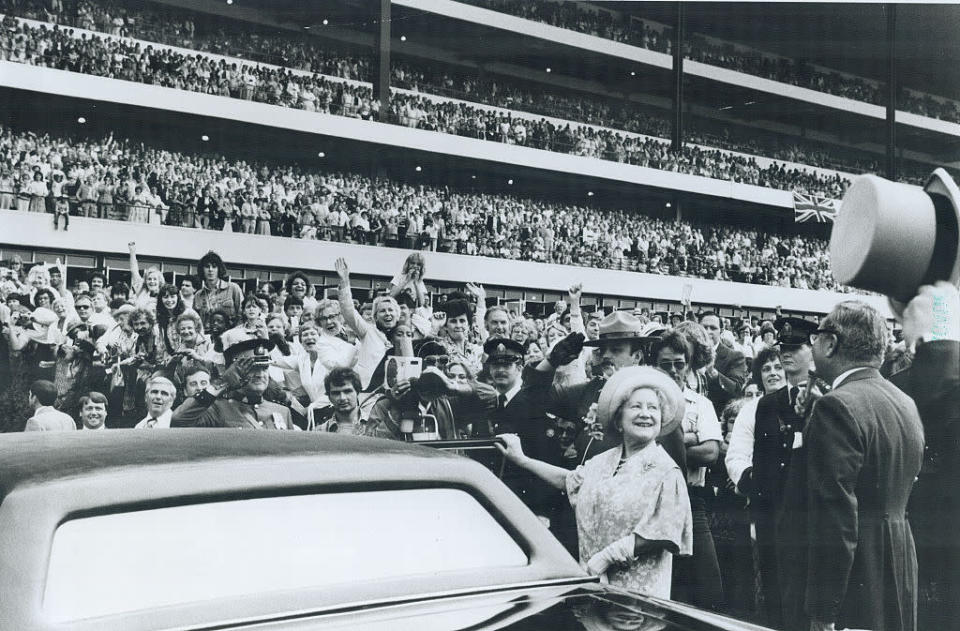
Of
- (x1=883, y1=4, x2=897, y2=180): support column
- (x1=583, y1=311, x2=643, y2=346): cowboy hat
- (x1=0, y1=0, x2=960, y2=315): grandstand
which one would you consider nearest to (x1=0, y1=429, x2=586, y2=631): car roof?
(x1=0, y1=0, x2=960, y2=315): grandstand

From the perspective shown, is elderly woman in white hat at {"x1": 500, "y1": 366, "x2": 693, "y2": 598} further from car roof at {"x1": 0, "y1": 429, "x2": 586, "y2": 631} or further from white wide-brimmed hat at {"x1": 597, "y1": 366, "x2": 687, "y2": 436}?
car roof at {"x1": 0, "y1": 429, "x2": 586, "y2": 631}

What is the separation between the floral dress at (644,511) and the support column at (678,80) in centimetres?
182

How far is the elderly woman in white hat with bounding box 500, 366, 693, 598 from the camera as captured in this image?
3084 millimetres

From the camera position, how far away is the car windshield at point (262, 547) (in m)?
1.31

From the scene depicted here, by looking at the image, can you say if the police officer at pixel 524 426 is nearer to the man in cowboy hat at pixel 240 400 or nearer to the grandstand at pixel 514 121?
the grandstand at pixel 514 121

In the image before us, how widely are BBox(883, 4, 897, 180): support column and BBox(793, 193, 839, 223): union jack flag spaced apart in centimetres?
29

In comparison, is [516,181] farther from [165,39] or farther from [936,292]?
[936,292]

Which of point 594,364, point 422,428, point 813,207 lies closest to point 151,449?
point 422,428

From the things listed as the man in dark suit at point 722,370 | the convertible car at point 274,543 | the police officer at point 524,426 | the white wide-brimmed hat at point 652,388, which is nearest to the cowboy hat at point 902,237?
the convertible car at point 274,543

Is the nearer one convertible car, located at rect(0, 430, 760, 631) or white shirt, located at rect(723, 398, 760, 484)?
→ convertible car, located at rect(0, 430, 760, 631)

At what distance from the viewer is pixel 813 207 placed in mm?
4227

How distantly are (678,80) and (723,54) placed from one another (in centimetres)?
29

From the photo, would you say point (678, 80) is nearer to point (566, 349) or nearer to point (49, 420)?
point (566, 349)

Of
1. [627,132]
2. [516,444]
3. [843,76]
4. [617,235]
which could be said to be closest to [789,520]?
[516,444]
